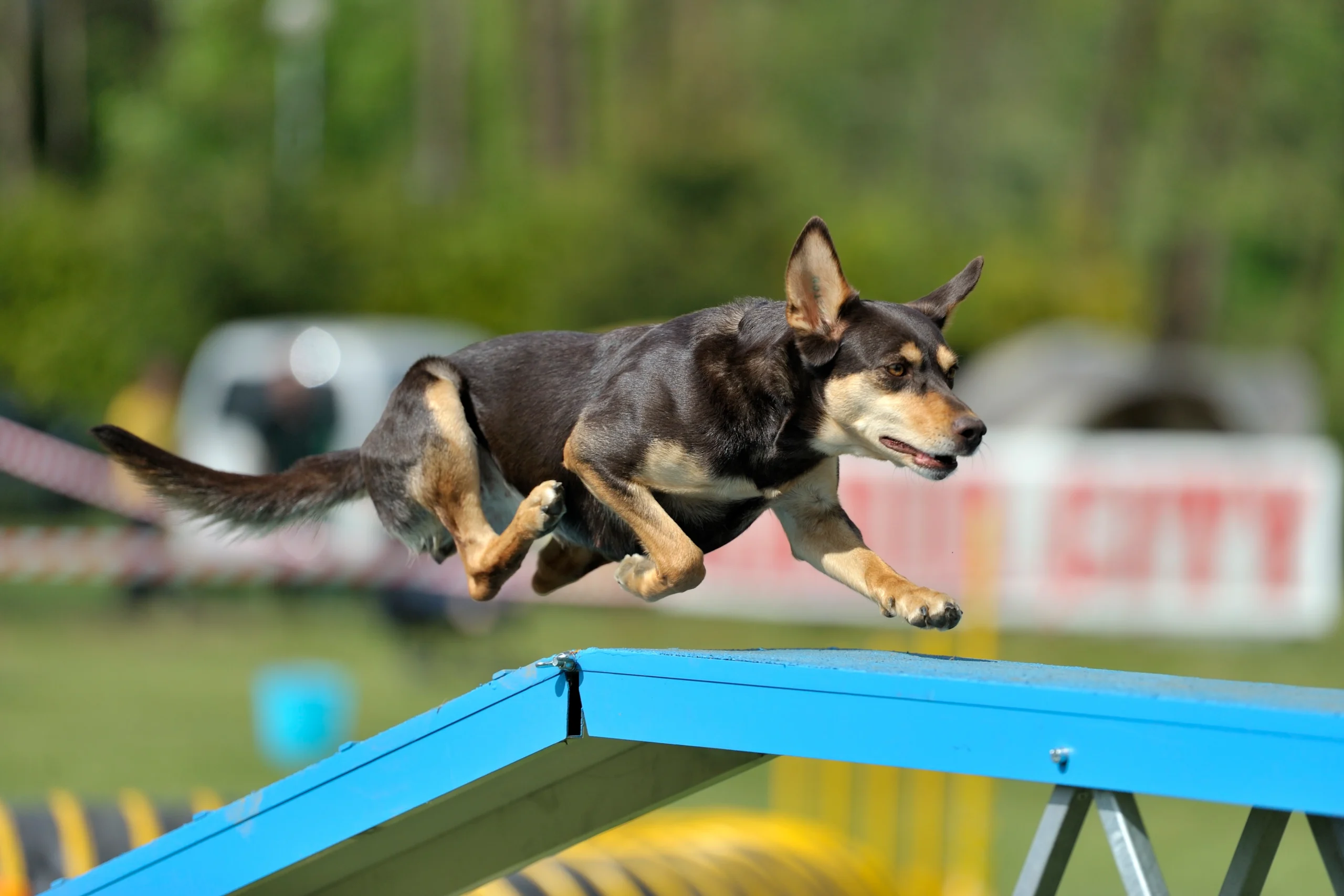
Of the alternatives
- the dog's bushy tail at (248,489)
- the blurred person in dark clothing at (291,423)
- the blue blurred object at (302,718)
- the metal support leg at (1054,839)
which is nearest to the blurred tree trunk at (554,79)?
the blurred person in dark clothing at (291,423)

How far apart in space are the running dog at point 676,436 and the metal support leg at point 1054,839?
603mm

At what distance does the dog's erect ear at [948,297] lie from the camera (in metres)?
3.44

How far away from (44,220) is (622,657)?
2543 cm

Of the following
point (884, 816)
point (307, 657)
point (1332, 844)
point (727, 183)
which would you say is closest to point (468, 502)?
point (1332, 844)

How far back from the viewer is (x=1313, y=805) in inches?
91.1

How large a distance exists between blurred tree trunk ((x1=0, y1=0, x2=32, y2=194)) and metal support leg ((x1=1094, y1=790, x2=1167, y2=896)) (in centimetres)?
3519

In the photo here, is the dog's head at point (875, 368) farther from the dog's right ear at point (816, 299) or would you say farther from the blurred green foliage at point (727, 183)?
the blurred green foliage at point (727, 183)

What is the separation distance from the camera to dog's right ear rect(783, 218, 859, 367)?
10.4 feet

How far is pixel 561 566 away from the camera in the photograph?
4.04 meters

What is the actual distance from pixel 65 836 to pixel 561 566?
1807 mm

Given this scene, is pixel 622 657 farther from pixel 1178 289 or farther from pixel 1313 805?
pixel 1178 289

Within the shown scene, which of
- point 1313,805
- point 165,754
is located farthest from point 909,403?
point 165,754

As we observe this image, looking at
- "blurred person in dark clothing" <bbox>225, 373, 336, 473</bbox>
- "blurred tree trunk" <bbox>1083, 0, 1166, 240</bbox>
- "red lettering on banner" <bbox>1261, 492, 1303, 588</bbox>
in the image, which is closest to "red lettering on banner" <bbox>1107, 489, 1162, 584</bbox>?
"red lettering on banner" <bbox>1261, 492, 1303, 588</bbox>

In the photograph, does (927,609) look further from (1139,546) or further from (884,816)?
(1139,546)
